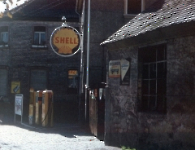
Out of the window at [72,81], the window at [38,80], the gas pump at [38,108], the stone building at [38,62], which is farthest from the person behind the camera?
the window at [38,80]

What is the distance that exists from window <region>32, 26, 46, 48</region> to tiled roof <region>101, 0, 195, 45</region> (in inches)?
617

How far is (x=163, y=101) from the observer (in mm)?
10508

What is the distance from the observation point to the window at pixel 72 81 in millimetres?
27406

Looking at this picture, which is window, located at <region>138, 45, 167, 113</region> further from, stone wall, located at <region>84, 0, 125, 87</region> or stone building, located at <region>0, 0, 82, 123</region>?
stone building, located at <region>0, 0, 82, 123</region>

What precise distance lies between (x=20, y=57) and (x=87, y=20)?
9.17m

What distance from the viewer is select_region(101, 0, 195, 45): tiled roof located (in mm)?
9977

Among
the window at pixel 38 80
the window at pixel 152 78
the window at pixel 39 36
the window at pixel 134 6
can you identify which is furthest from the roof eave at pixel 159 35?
the window at pixel 39 36

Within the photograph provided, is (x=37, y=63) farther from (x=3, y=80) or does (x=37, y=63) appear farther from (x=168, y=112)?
(x=168, y=112)

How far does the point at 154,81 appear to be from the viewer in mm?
11031

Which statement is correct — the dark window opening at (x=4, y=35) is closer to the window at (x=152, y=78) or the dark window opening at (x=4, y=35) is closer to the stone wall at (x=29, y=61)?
the stone wall at (x=29, y=61)

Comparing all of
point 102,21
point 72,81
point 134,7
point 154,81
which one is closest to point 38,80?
point 72,81

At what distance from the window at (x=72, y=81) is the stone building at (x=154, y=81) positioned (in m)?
14.2

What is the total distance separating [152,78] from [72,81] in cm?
1673

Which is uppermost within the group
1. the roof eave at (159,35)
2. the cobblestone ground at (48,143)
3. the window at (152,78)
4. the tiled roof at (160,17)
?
the tiled roof at (160,17)
